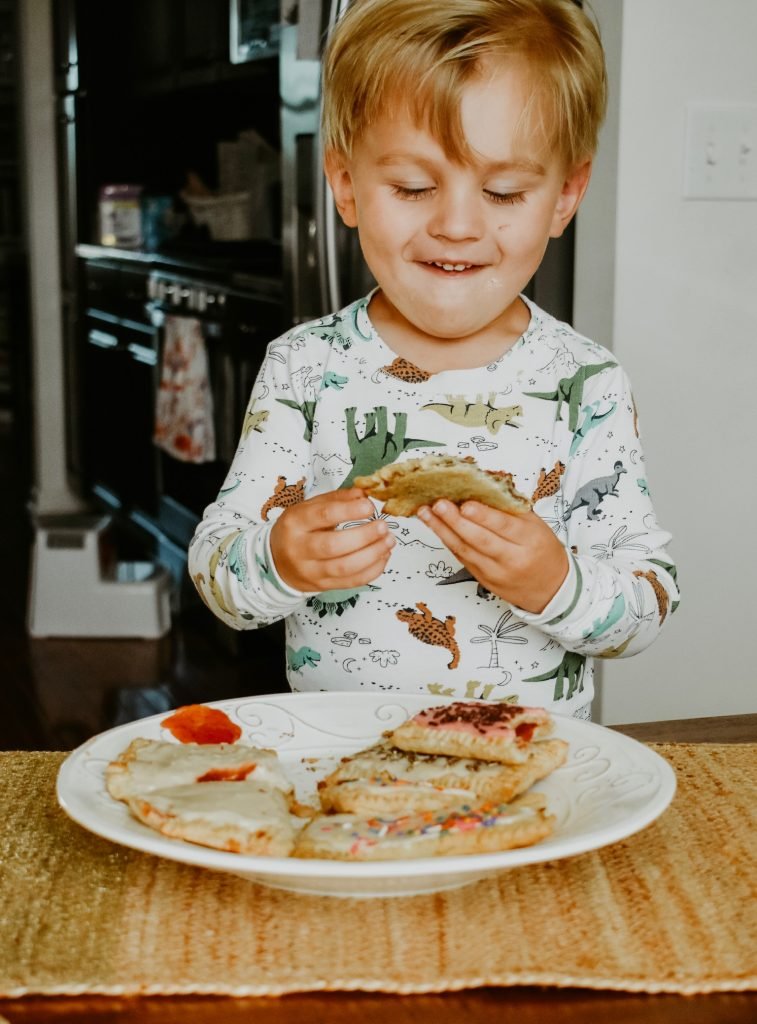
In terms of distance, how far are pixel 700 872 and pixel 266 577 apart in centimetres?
41

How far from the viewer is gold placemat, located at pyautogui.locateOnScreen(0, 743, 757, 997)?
0.66m

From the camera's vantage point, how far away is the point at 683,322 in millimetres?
1952

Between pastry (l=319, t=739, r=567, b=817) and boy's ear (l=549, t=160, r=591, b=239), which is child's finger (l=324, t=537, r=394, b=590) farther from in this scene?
boy's ear (l=549, t=160, r=591, b=239)

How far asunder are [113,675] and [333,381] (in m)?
2.11

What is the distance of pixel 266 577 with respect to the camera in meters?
1.02

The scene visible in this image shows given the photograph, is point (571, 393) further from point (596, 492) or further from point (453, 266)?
point (453, 266)

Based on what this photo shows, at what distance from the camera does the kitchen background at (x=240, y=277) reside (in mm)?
1902

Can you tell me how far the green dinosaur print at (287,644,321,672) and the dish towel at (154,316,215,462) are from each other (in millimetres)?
2187

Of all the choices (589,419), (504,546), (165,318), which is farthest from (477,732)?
(165,318)

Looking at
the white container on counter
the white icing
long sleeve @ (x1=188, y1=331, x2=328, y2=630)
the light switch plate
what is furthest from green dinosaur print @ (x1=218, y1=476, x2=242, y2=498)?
the white container on counter

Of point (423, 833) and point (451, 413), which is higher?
point (451, 413)

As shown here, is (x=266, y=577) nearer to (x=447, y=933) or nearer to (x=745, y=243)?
(x=447, y=933)

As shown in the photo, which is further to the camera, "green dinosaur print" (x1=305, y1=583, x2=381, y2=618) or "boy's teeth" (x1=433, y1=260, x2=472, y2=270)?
"green dinosaur print" (x1=305, y1=583, x2=381, y2=618)

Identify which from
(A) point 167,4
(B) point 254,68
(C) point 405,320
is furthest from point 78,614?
(C) point 405,320
